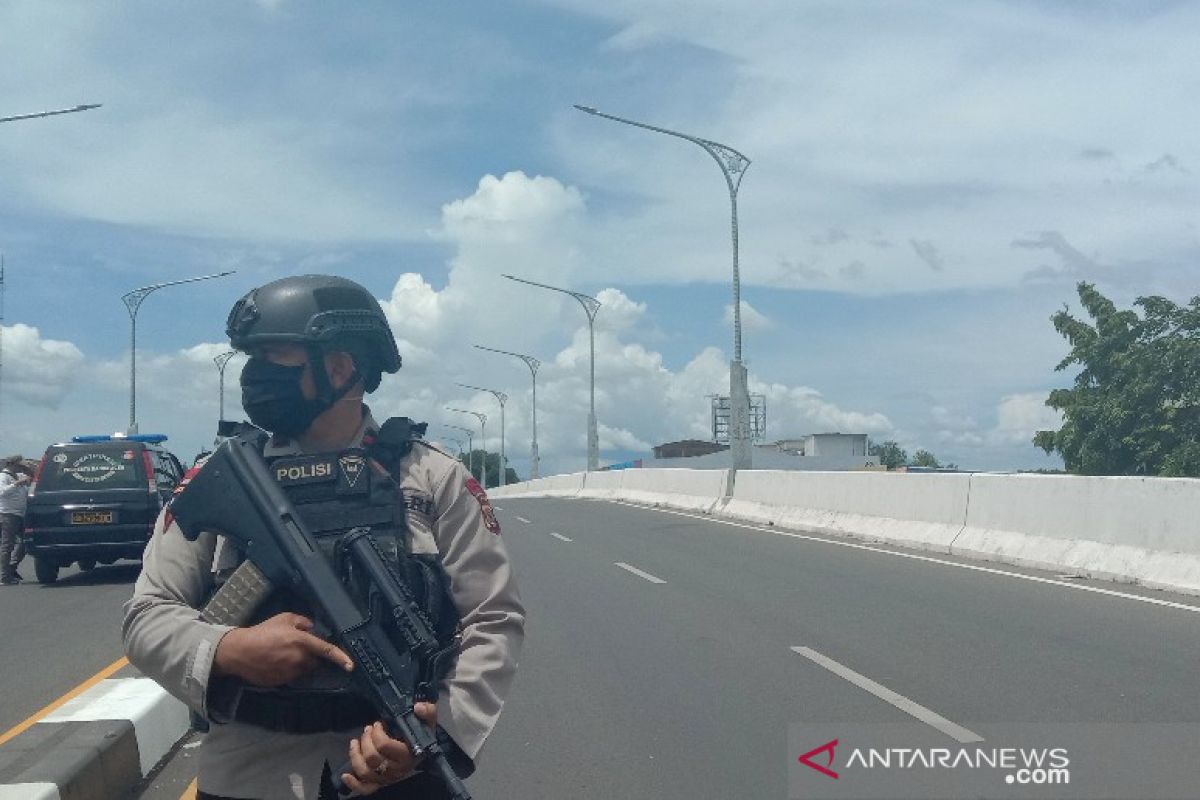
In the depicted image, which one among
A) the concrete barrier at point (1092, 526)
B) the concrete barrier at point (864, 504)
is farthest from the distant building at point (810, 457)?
the concrete barrier at point (1092, 526)

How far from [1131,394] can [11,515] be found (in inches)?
1185

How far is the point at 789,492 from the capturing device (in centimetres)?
2483

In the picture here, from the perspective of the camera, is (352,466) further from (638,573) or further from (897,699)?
(638,573)

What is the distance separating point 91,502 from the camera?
1702cm

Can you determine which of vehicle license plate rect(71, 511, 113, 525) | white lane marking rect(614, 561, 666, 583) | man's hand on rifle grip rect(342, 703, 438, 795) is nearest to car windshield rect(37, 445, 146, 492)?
vehicle license plate rect(71, 511, 113, 525)

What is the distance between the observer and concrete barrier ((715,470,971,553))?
18.0m

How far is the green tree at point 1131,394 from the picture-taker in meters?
36.8

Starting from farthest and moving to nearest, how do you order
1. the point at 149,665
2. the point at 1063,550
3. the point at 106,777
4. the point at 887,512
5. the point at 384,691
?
1. the point at 887,512
2. the point at 1063,550
3. the point at 106,777
4. the point at 149,665
5. the point at 384,691

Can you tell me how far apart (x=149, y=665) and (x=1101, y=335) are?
39.5 meters

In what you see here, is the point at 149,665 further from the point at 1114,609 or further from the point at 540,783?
the point at 1114,609

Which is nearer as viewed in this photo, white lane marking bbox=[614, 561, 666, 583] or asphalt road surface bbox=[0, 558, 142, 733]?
asphalt road surface bbox=[0, 558, 142, 733]

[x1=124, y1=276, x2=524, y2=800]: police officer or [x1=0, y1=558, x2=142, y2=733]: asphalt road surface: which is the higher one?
[x1=124, y1=276, x2=524, y2=800]: police officer

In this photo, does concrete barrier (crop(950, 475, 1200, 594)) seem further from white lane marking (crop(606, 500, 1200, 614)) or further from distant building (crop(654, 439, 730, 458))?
distant building (crop(654, 439, 730, 458))

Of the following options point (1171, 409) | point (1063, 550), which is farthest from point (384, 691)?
point (1171, 409)
